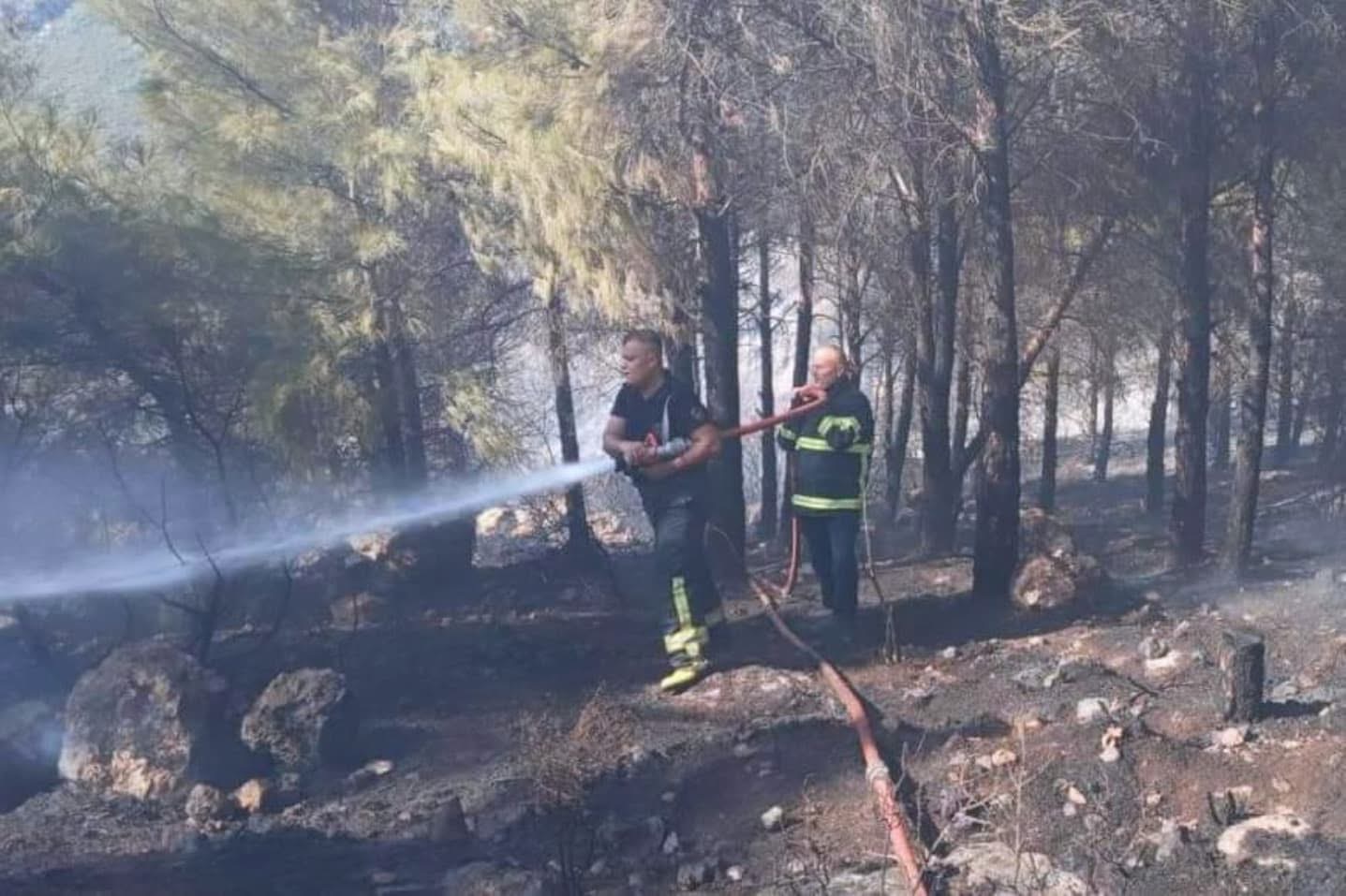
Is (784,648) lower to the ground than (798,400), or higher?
lower

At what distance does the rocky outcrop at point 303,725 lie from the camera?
725cm

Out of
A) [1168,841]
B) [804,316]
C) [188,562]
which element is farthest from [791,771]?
[804,316]

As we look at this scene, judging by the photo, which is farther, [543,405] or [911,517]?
[911,517]

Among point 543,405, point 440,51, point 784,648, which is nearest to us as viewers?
point 784,648

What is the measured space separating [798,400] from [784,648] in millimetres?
1640

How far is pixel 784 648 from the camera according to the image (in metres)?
8.64

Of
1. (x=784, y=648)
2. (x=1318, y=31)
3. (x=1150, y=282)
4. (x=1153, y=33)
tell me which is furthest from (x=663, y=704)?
(x=1150, y=282)

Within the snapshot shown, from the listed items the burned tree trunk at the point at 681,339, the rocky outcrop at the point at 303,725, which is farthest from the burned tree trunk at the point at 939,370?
the rocky outcrop at the point at 303,725

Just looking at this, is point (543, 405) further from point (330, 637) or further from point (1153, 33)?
point (1153, 33)

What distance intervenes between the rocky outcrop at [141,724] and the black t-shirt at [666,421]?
2768 mm

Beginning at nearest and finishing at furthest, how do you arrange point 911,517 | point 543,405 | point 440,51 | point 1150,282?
point 440,51, point 1150,282, point 543,405, point 911,517

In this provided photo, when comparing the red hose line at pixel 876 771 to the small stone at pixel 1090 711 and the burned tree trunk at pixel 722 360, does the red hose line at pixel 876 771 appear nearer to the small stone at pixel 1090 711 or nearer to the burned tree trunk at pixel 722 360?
the small stone at pixel 1090 711

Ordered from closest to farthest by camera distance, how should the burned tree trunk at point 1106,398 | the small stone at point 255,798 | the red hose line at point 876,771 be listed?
the red hose line at point 876,771 < the small stone at point 255,798 < the burned tree trunk at point 1106,398

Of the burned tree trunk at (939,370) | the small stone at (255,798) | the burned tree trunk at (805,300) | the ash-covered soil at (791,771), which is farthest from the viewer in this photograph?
the burned tree trunk at (805,300)
